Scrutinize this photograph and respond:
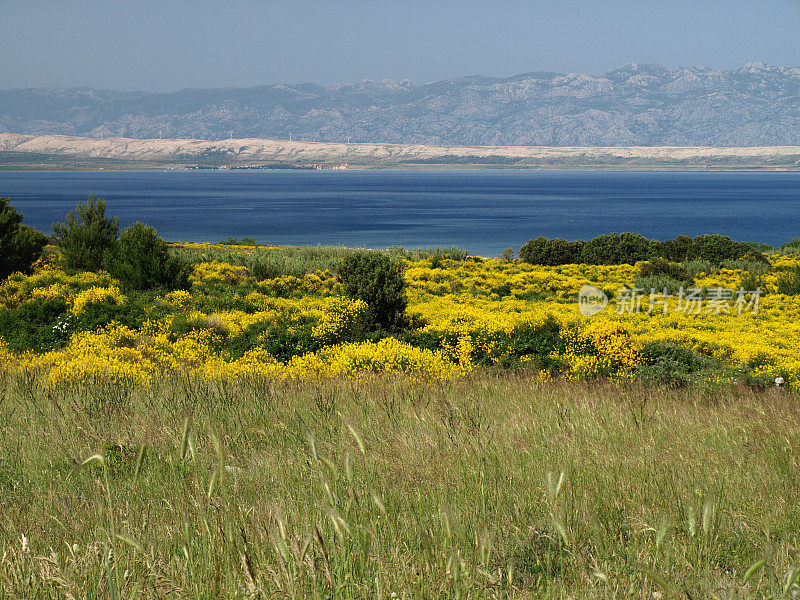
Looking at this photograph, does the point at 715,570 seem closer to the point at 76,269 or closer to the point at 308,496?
the point at 308,496

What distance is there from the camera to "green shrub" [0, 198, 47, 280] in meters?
17.6

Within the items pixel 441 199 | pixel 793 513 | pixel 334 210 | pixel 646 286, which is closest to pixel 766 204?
pixel 441 199

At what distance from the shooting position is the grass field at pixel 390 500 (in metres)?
2.51

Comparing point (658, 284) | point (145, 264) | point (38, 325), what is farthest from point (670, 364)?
point (658, 284)

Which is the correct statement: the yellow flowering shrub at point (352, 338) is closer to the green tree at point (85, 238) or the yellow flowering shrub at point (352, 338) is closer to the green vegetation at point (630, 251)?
the green tree at point (85, 238)

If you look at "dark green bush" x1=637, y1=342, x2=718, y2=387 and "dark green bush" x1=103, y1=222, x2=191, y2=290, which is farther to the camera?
"dark green bush" x1=103, y1=222, x2=191, y2=290

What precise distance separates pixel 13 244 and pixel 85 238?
237 cm

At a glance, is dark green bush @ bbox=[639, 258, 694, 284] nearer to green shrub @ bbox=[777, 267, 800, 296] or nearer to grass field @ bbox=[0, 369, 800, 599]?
green shrub @ bbox=[777, 267, 800, 296]

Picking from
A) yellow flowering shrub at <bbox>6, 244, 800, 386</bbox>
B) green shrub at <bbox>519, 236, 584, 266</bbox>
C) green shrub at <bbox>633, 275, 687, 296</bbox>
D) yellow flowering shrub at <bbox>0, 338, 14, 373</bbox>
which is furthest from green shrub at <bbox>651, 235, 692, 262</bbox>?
yellow flowering shrub at <bbox>0, 338, 14, 373</bbox>

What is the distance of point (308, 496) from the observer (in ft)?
11.4
